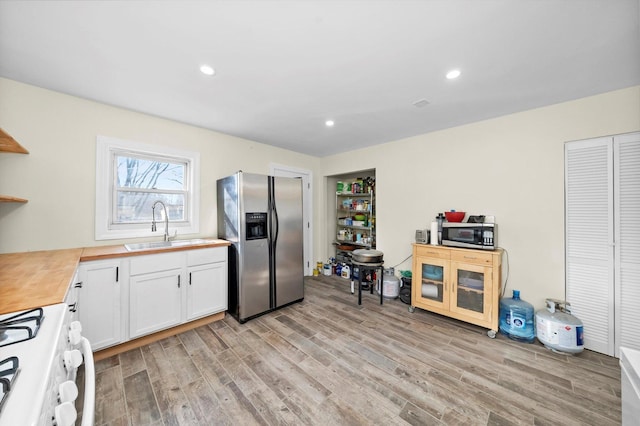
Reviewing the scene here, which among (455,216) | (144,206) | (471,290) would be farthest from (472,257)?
(144,206)

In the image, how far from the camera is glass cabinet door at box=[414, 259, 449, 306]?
273cm

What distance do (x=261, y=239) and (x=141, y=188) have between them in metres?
1.53

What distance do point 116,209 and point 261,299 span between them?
6.36ft

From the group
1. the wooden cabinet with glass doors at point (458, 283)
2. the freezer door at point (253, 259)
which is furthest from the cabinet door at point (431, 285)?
the freezer door at point (253, 259)

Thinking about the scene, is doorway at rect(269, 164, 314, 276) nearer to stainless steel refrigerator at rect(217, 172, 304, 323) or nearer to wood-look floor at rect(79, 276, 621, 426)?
stainless steel refrigerator at rect(217, 172, 304, 323)

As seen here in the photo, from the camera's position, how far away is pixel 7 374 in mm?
582

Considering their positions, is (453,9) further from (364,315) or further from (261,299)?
(261,299)

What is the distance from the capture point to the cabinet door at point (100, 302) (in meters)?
1.90

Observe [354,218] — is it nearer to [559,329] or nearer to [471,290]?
[471,290]

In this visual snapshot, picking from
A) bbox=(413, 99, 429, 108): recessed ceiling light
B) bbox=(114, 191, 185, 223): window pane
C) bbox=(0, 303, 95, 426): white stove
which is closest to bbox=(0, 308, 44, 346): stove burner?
bbox=(0, 303, 95, 426): white stove

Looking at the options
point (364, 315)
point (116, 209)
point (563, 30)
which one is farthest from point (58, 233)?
point (563, 30)

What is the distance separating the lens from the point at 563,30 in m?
1.44

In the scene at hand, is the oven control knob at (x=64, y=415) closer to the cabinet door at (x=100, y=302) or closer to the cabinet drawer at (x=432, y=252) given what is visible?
the cabinet door at (x=100, y=302)

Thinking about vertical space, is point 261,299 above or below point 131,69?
below
